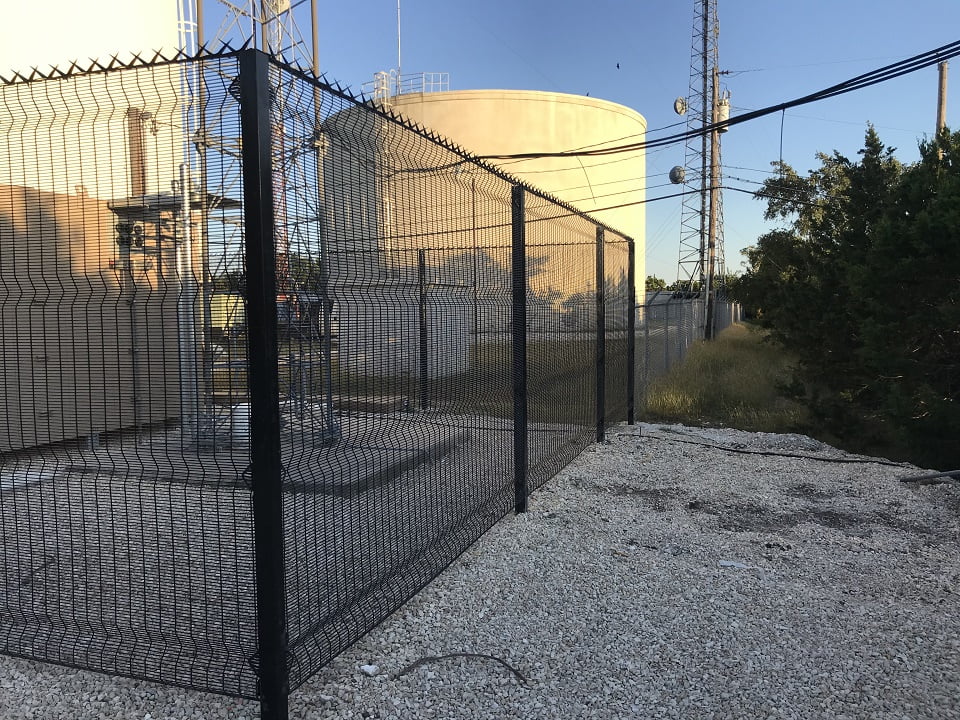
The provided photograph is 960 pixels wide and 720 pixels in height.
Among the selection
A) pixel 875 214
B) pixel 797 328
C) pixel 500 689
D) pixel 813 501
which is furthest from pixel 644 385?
pixel 500 689

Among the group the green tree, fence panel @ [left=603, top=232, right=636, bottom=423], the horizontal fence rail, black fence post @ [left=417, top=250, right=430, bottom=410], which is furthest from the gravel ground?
fence panel @ [left=603, top=232, right=636, bottom=423]

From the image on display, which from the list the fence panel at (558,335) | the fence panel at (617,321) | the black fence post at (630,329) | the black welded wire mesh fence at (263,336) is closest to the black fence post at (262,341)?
the black welded wire mesh fence at (263,336)

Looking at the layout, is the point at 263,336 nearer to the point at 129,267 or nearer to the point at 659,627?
the point at 129,267

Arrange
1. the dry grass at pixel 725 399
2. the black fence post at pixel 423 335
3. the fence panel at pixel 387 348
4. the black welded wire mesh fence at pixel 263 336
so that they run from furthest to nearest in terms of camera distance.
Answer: the dry grass at pixel 725 399, the black fence post at pixel 423 335, the fence panel at pixel 387 348, the black welded wire mesh fence at pixel 263 336

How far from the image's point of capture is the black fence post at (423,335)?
14.0 feet

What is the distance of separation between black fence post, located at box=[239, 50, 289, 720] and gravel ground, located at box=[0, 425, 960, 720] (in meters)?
0.68

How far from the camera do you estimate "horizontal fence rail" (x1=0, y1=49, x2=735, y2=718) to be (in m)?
2.64

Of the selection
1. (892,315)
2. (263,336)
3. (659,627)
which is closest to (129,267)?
(263,336)

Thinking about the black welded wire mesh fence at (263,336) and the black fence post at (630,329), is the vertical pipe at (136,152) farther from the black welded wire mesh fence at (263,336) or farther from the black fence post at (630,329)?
the black fence post at (630,329)

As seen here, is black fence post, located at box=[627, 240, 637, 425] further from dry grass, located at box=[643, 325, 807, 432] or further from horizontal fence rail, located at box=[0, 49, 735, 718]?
horizontal fence rail, located at box=[0, 49, 735, 718]

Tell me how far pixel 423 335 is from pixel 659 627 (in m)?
2.15

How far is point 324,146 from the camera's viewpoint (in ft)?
10.0


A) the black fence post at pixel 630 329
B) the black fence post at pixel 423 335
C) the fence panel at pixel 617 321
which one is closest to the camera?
the black fence post at pixel 423 335

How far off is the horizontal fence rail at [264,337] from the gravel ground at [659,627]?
17cm
